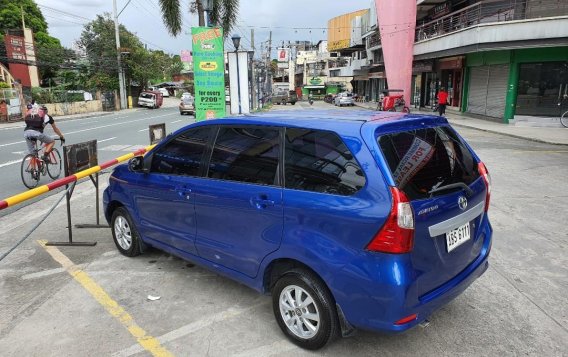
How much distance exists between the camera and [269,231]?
3.23 m

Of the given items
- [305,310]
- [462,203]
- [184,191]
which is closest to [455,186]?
[462,203]

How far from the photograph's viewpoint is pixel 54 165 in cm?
952

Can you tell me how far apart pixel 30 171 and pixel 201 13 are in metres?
15.7

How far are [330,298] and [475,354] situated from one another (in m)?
1.14

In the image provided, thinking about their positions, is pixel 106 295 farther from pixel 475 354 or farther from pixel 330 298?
pixel 475 354

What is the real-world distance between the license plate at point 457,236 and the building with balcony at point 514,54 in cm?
2006

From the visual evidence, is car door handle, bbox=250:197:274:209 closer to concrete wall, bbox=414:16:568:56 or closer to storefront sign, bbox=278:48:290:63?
concrete wall, bbox=414:16:568:56

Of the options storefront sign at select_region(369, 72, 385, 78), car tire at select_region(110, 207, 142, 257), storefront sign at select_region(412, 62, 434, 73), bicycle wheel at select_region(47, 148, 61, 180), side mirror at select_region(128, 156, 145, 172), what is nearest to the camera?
side mirror at select_region(128, 156, 145, 172)

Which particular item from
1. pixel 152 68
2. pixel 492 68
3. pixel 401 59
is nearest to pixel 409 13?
pixel 401 59

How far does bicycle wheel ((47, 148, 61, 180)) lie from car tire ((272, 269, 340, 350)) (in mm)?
7784

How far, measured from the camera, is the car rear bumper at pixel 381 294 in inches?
105

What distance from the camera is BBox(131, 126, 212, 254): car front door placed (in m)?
3.94

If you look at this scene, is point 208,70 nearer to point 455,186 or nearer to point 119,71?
point 455,186

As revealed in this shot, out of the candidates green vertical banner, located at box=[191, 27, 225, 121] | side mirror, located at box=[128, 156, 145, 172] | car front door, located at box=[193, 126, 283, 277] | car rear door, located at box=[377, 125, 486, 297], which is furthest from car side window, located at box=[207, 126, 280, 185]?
green vertical banner, located at box=[191, 27, 225, 121]
